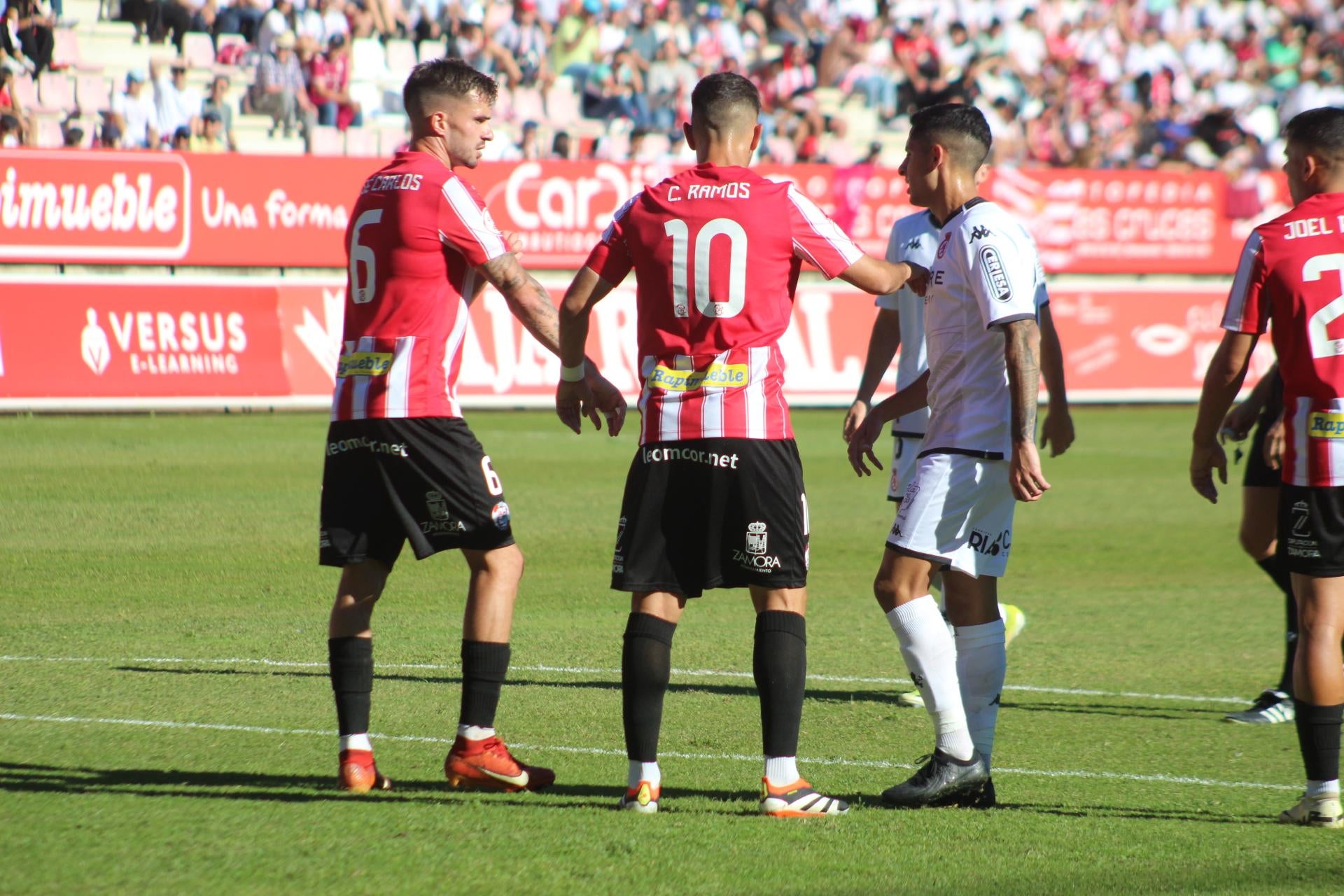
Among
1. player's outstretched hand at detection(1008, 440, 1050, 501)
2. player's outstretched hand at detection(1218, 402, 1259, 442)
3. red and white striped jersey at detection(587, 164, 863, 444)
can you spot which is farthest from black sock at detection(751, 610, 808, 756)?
player's outstretched hand at detection(1218, 402, 1259, 442)

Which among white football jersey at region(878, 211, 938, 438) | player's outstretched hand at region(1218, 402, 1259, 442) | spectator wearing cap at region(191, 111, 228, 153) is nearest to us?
player's outstretched hand at region(1218, 402, 1259, 442)

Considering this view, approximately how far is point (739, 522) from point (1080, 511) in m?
9.03

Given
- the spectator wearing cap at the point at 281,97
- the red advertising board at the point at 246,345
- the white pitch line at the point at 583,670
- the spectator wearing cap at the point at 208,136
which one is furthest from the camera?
the spectator wearing cap at the point at 281,97

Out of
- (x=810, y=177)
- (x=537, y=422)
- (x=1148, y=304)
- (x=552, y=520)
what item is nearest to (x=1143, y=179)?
(x=1148, y=304)

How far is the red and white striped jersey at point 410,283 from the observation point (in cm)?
503

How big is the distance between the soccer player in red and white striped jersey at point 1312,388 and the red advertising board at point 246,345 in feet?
30.4

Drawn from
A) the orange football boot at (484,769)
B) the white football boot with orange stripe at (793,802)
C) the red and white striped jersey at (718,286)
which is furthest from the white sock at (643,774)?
the red and white striped jersey at (718,286)

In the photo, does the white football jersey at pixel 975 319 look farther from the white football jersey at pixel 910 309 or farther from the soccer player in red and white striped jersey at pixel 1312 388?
the white football jersey at pixel 910 309

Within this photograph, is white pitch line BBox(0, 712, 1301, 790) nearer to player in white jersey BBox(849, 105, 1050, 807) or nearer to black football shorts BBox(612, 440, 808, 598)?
player in white jersey BBox(849, 105, 1050, 807)

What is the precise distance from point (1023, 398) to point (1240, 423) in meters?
2.11

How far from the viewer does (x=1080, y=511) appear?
13.1 m

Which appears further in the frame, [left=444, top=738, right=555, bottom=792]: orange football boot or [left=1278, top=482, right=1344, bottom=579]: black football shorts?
[left=444, top=738, right=555, bottom=792]: orange football boot

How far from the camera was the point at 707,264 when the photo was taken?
4.68m

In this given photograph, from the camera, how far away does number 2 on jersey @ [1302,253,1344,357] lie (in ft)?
15.7
